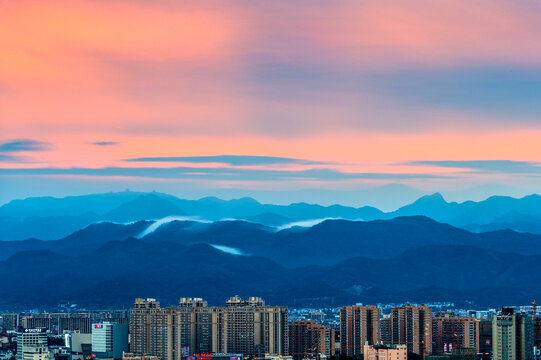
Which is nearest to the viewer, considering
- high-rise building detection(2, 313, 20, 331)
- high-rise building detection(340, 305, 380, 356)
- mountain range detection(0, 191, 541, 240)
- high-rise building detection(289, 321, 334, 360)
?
high-rise building detection(289, 321, 334, 360)

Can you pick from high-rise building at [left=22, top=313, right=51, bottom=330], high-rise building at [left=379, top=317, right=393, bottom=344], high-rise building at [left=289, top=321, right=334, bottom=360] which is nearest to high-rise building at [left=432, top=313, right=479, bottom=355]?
high-rise building at [left=379, top=317, right=393, bottom=344]

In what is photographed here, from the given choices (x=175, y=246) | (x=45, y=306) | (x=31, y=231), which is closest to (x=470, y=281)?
(x=175, y=246)

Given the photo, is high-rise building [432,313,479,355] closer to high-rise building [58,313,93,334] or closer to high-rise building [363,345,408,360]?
high-rise building [363,345,408,360]

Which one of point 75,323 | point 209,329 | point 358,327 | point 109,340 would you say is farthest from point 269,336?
point 75,323

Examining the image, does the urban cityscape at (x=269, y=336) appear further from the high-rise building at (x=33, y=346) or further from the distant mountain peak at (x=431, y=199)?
the distant mountain peak at (x=431, y=199)

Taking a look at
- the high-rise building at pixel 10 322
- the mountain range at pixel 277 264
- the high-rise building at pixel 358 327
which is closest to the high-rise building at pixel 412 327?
the high-rise building at pixel 358 327

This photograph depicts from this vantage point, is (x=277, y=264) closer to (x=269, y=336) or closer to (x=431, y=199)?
(x=431, y=199)

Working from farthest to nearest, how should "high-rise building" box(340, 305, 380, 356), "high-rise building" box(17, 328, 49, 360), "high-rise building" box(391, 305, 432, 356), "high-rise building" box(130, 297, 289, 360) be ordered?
"high-rise building" box(340, 305, 380, 356) → "high-rise building" box(391, 305, 432, 356) → "high-rise building" box(130, 297, 289, 360) → "high-rise building" box(17, 328, 49, 360)

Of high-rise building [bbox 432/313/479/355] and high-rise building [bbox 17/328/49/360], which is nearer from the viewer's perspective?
high-rise building [bbox 17/328/49/360]
